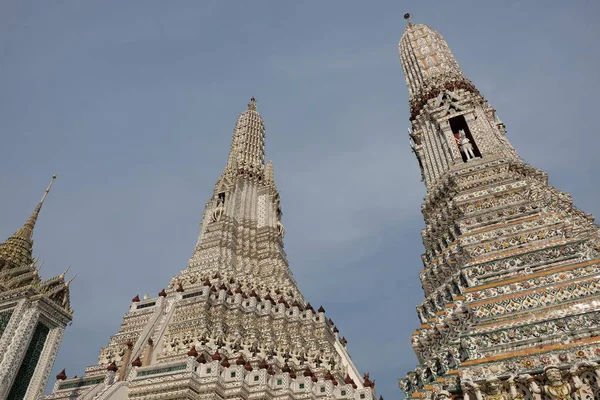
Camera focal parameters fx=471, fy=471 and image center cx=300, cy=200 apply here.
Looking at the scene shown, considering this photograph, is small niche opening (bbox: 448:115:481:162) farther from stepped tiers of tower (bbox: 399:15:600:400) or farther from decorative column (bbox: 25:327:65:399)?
decorative column (bbox: 25:327:65:399)

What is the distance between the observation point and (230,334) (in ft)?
65.9

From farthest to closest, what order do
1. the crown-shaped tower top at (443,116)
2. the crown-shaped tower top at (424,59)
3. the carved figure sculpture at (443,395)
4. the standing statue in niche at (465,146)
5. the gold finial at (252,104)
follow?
the gold finial at (252,104), the crown-shaped tower top at (424,59), the crown-shaped tower top at (443,116), the standing statue in niche at (465,146), the carved figure sculpture at (443,395)

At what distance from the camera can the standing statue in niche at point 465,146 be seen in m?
16.8

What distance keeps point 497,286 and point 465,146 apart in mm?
8568

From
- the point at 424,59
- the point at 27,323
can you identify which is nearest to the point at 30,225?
the point at 27,323

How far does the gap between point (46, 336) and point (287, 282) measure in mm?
13567

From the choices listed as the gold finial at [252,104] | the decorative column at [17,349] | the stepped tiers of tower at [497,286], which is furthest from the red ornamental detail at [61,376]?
the gold finial at [252,104]

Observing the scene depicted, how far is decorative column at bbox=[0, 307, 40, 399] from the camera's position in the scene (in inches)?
886

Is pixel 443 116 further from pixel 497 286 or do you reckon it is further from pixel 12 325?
pixel 12 325

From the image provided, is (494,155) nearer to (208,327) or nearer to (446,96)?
(446,96)

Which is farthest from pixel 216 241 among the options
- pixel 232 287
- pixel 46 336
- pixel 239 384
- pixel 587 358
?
pixel 587 358

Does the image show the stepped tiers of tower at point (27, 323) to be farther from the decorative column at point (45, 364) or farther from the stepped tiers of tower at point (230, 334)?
the stepped tiers of tower at point (230, 334)

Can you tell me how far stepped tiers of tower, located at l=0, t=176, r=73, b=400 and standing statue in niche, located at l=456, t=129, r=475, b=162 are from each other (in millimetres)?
22952

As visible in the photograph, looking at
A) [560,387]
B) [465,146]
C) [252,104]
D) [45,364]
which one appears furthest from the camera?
[252,104]
